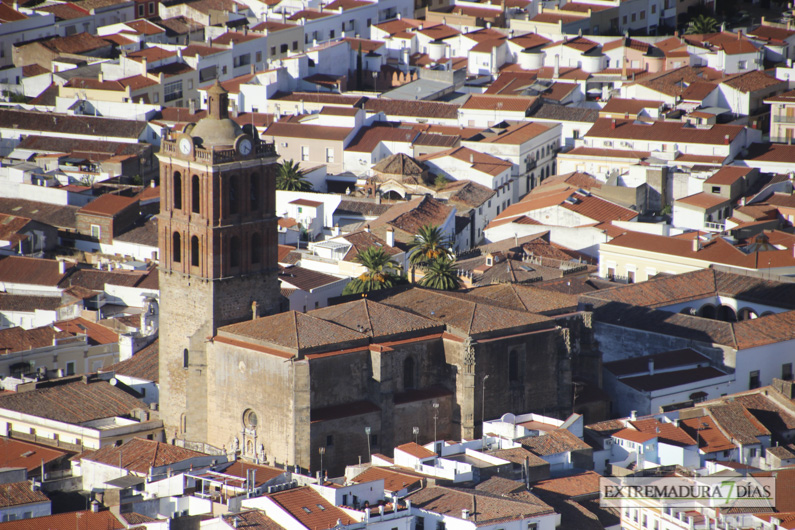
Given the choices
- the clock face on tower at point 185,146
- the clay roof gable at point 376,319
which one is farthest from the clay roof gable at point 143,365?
the clock face on tower at point 185,146

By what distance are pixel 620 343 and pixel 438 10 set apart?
81516mm

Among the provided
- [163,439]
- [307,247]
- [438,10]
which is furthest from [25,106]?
[163,439]

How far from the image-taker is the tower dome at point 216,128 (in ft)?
242

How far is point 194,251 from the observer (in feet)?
243

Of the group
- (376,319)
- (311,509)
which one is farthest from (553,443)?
(311,509)

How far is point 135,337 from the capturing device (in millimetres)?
84250

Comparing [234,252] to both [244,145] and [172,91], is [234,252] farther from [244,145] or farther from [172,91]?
[172,91]

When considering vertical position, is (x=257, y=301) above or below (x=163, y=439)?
above

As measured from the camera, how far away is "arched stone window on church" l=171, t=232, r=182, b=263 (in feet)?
245

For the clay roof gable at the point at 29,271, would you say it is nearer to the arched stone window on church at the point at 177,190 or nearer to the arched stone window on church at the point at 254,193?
the arched stone window on church at the point at 177,190

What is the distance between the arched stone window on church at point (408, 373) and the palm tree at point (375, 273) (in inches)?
458

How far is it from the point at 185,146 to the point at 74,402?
480 inches

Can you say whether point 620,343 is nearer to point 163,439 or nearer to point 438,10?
point 163,439

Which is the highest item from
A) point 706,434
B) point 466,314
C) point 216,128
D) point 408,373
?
point 216,128
